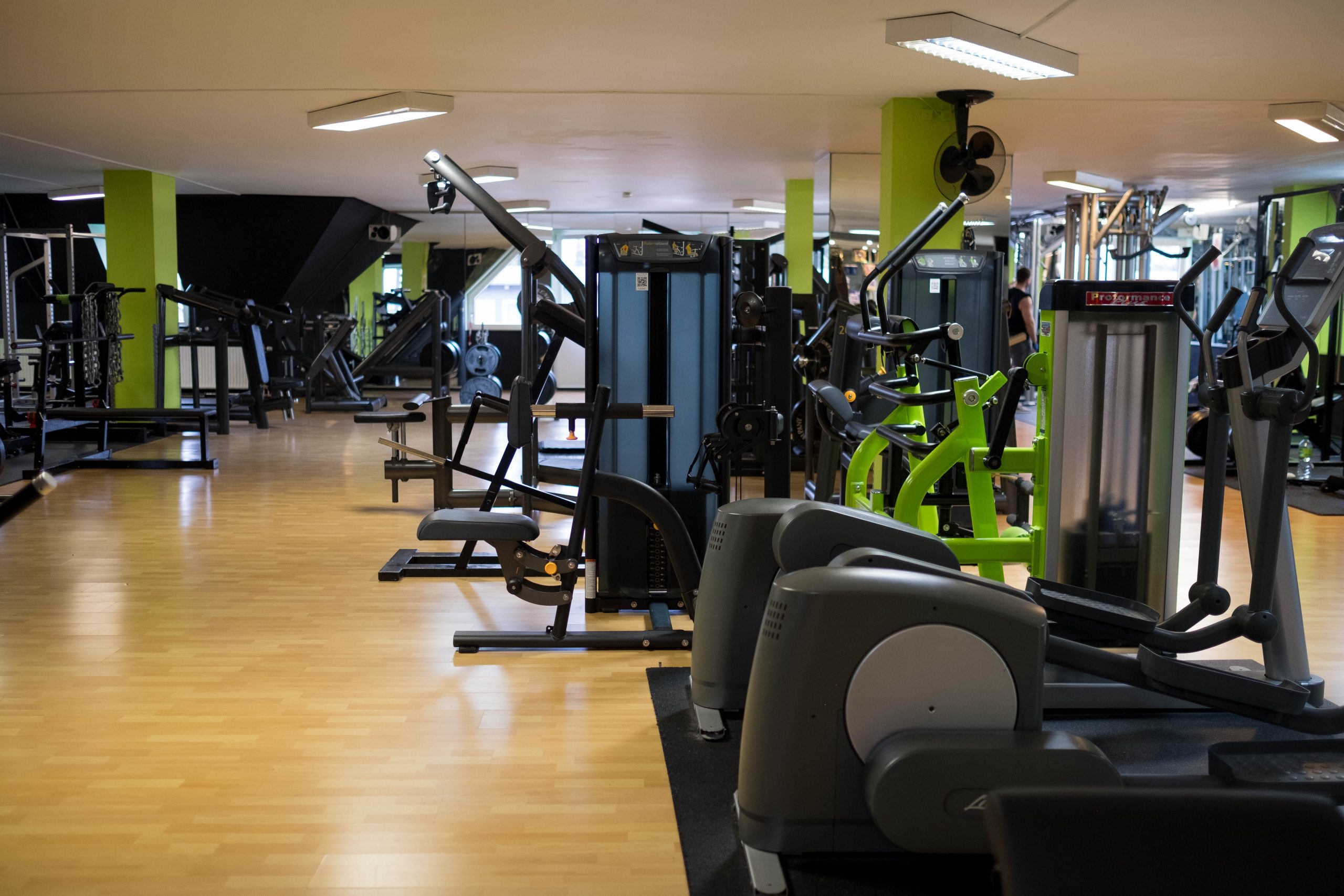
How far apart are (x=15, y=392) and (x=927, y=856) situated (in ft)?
38.4

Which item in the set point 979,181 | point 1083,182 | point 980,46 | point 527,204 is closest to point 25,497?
point 980,46

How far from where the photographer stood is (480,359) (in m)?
12.2

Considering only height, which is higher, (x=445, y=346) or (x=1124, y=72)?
(x=1124, y=72)

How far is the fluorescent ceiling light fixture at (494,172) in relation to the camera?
957 centimetres

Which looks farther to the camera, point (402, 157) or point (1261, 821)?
point (402, 157)

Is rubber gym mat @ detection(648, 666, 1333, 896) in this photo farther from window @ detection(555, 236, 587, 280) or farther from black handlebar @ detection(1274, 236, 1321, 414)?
window @ detection(555, 236, 587, 280)

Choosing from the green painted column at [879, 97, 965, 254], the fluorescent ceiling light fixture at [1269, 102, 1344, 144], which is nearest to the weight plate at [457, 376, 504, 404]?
the green painted column at [879, 97, 965, 254]

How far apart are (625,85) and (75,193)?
7982 mm

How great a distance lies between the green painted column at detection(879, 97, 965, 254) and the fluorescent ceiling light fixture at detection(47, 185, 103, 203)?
864cm

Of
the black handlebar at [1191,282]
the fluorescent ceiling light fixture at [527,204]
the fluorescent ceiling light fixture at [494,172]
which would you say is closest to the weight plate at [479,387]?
the fluorescent ceiling light fixture at [494,172]

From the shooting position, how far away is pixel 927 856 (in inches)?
88.5

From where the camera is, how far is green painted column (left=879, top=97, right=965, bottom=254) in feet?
21.8

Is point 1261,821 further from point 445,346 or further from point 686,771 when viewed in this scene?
point 445,346

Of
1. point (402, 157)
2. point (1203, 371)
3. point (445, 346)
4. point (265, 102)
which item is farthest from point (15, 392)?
point (1203, 371)
